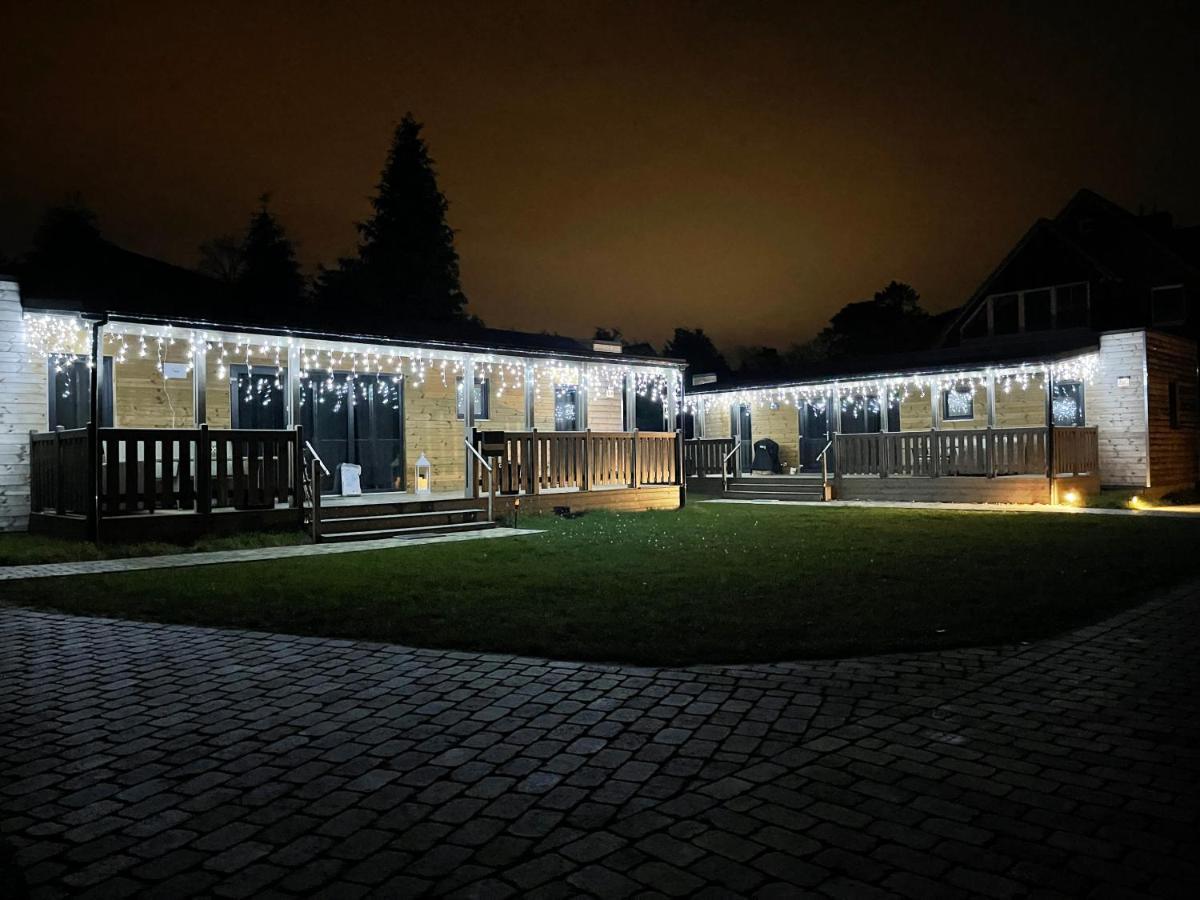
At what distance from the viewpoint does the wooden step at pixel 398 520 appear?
12384mm

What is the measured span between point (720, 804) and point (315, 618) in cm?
445

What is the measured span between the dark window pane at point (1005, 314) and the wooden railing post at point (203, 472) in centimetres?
2432

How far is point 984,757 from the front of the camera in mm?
3629

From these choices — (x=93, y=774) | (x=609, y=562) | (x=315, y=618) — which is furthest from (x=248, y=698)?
(x=609, y=562)

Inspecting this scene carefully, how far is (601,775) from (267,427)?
13.3 m

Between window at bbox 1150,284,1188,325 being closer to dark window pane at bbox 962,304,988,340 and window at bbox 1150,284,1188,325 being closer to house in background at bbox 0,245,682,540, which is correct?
dark window pane at bbox 962,304,988,340

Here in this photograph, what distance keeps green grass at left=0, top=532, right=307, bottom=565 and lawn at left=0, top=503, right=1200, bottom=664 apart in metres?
1.67

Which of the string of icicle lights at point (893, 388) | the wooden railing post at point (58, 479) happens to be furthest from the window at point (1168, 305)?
the wooden railing post at point (58, 479)

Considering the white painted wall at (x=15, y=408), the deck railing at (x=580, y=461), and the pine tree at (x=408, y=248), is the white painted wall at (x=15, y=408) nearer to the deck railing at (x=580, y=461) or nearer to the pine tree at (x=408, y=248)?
the deck railing at (x=580, y=461)

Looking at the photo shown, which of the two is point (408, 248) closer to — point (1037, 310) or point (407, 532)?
point (1037, 310)

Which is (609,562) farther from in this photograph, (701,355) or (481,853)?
(701,355)

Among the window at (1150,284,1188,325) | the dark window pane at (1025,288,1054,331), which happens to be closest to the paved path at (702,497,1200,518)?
the window at (1150,284,1188,325)

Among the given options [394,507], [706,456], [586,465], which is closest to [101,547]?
[394,507]

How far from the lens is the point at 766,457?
25.5 meters
